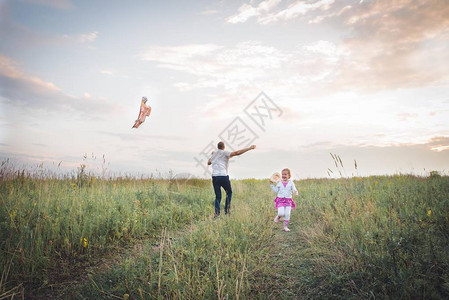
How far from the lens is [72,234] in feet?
19.7

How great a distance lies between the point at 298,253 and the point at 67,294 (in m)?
4.43

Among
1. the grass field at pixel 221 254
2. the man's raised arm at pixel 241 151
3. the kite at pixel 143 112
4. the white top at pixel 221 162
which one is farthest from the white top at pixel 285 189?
the kite at pixel 143 112

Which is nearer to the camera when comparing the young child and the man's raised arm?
the young child

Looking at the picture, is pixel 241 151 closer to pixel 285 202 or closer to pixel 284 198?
pixel 284 198

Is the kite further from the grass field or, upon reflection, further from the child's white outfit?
the child's white outfit

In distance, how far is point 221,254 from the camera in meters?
4.84

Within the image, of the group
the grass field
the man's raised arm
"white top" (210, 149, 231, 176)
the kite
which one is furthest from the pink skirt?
the kite

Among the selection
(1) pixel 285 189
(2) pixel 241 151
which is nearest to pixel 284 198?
(1) pixel 285 189

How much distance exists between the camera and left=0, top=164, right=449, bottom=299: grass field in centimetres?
395

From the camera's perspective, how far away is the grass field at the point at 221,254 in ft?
13.0

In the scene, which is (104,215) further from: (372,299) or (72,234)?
(372,299)

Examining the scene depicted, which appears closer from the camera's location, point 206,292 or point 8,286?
point 206,292

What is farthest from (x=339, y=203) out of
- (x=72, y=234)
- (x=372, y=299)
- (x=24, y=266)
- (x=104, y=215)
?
(x=24, y=266)

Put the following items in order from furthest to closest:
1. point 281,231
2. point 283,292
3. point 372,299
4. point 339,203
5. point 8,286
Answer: point 339,203, point 281,231, point 8,286, point 283,292, point 372,299
